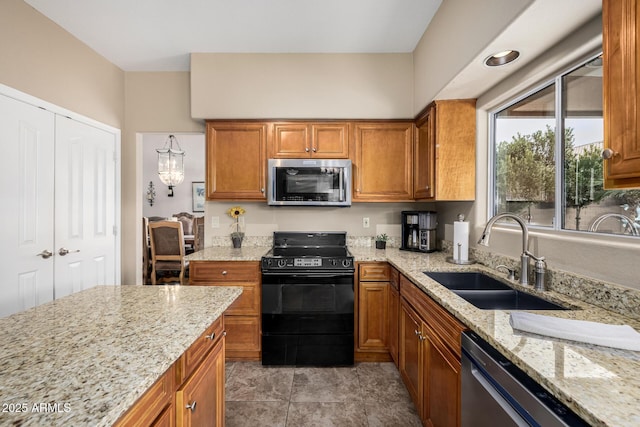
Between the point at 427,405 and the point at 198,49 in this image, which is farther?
the point at 198,49

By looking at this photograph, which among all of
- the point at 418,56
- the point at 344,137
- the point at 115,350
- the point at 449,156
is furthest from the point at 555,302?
the point at 418,56

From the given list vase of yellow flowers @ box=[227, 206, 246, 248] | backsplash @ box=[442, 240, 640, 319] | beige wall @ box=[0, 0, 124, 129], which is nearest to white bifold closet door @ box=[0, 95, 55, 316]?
beige wall @ box=[0, 0, 124, 129]

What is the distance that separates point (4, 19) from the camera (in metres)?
1.96

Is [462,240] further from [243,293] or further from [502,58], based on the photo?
[243,293]

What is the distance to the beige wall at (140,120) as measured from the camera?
10.1 ft

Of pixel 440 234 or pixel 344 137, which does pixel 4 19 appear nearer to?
pixel 344 137

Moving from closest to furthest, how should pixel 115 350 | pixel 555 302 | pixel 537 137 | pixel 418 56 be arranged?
pixel 115 350 < pixel 555 302 < pixel 537 137 < pixel 418 56

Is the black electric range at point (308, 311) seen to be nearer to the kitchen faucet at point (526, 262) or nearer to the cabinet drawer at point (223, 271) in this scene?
the cabinet drawer at point (223, 271)

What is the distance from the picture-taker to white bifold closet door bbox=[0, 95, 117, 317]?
1.99 metres

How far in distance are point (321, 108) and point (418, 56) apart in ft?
3.25

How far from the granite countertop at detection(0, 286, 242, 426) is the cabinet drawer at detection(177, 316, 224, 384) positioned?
0.10m

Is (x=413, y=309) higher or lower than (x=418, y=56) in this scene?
lower

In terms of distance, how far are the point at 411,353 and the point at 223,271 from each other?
1.59 metres

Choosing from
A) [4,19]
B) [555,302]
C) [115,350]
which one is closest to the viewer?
[115,350]
